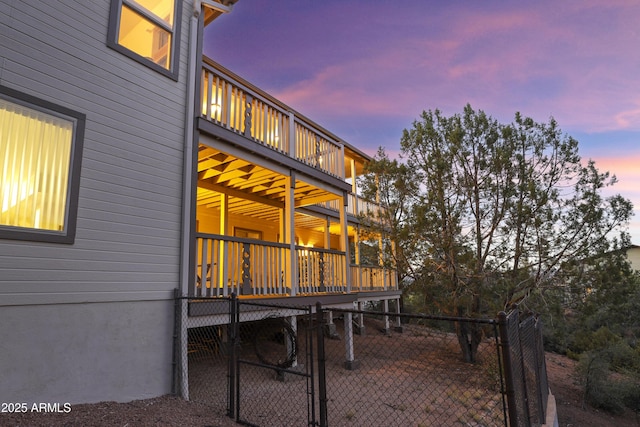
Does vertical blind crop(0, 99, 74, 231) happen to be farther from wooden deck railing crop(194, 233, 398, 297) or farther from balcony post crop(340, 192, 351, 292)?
balcony post crop(340, 192, 351, 292)

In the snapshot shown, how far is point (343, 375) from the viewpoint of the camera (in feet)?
28.0

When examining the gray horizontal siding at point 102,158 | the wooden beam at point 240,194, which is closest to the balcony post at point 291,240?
the wooden beam at point 240,194

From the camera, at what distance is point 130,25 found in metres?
5.71

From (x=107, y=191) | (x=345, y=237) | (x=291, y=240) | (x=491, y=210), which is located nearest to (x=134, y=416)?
(x=107, y=191)

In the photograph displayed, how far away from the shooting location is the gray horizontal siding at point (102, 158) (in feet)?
13.7

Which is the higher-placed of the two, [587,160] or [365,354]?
[587,160]

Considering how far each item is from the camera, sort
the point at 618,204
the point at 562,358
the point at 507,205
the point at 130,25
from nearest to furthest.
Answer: the point at 130,25, the point at 618,204, the point at 507,205, the point at 562,358

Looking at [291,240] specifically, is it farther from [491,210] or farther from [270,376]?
[491,210]

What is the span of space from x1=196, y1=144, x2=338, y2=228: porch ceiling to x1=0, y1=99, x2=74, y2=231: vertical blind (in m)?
2.43

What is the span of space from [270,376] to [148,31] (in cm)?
700

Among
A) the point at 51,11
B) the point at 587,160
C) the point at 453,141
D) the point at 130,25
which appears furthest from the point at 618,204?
the point at 51,11

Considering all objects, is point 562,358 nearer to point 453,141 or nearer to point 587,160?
point 587,160

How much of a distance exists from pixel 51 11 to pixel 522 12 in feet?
41.9

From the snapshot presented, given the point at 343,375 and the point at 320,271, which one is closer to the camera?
the point at 343,375
